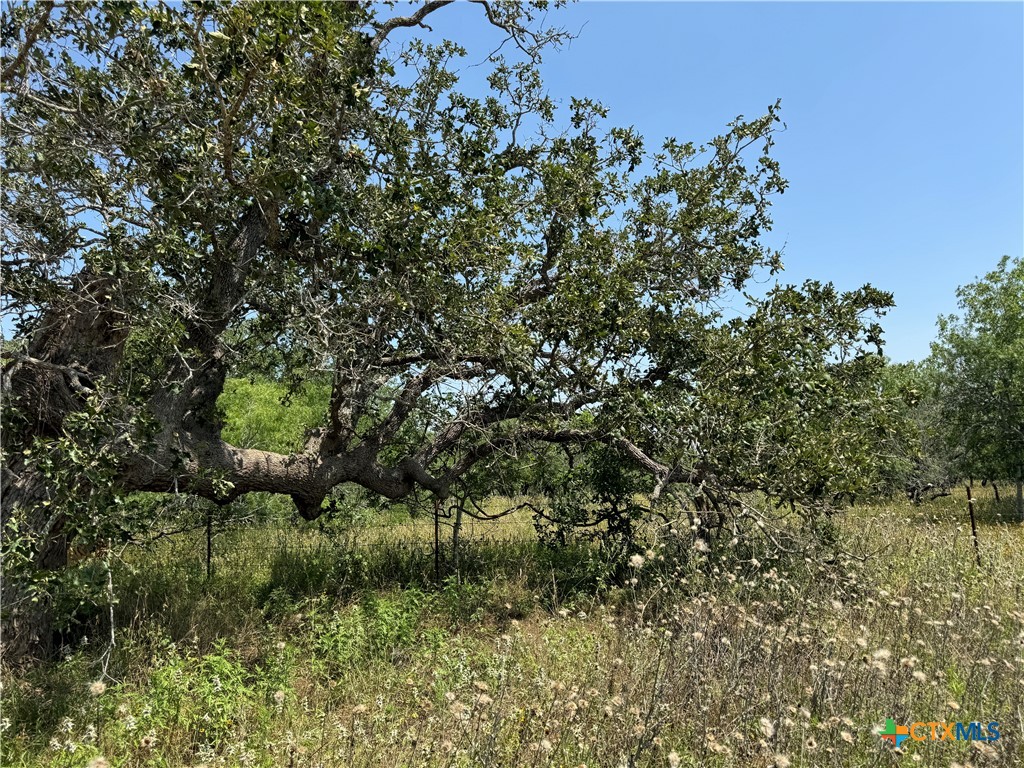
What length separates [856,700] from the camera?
12.0 ft

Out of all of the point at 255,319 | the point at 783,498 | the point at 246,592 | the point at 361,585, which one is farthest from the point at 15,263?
the point at 783,498

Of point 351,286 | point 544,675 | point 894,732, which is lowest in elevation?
point 544,675

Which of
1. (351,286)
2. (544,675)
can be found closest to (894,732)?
(544,675)

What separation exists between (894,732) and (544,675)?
214 cm

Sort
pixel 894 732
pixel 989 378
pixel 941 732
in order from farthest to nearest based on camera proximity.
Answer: pixel 989 378
pixel 941 732
pixel 894 732

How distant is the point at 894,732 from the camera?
3029mm

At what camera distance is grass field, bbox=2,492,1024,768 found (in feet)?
10.7

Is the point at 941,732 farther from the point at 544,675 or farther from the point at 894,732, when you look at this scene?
the point at 544,675

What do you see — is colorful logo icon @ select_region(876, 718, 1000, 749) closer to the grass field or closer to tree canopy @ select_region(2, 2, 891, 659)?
the grass field

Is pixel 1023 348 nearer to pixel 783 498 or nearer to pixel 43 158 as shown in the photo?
pixel 783 498

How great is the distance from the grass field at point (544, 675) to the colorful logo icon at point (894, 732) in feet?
0.20

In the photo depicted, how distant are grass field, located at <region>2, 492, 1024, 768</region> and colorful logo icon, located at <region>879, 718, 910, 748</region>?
0.20 ft

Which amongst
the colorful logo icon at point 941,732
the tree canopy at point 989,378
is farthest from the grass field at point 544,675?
the tree canopy at point 989,378

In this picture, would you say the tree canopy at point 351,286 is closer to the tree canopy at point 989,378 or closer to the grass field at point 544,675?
the grass field at point 544,675
